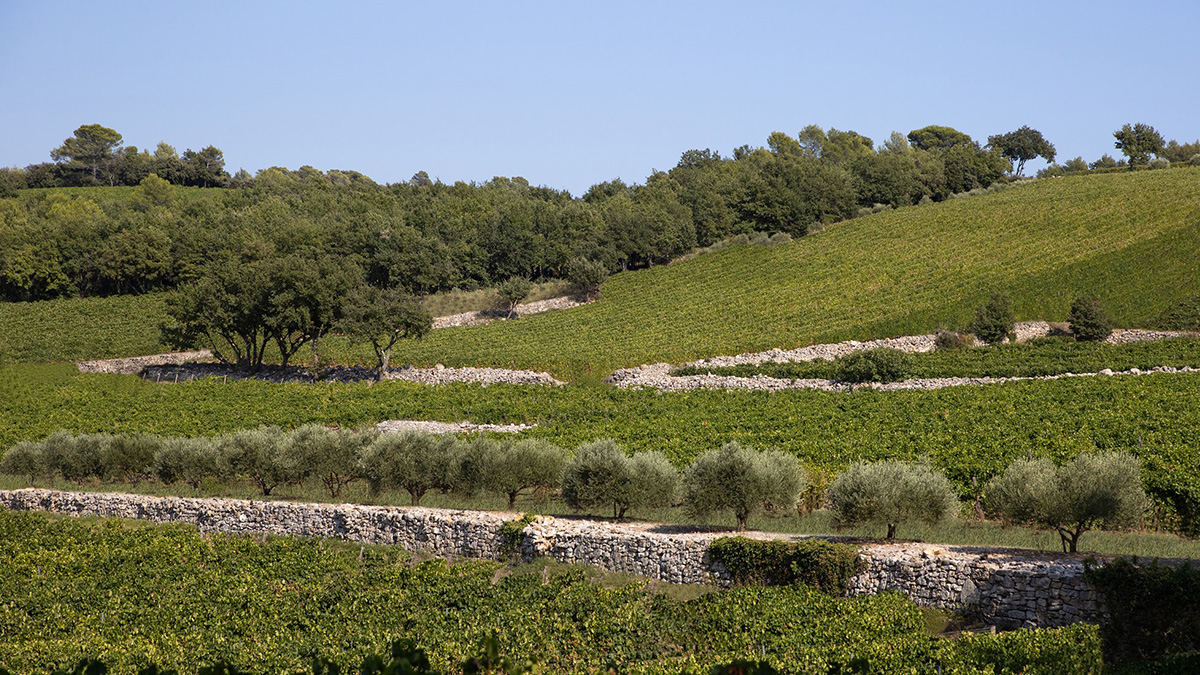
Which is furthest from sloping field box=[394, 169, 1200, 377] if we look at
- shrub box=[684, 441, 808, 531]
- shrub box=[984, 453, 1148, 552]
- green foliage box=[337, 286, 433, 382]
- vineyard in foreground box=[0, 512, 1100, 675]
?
shrub box=[984, 453, 1148, 552]

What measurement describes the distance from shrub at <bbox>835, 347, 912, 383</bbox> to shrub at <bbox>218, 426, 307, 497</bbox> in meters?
33.1

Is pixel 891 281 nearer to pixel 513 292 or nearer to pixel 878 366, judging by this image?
pixel 878 366

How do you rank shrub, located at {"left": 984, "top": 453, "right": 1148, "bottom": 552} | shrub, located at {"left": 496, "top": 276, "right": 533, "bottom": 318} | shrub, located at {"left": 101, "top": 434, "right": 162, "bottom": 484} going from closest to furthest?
1. shrub, located at {"left": 984, "top": 453, "right": 1148, "bottom": 552}
2. shrub, located at {"left": 101, "top": 434, "right": 162, "bottom": 484}
3. shrub, located at {"left": 496, "top": 276, "right": 533, "bottom": 318}

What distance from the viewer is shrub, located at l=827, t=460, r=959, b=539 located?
75.6 feet

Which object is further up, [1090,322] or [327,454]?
[1090,322]

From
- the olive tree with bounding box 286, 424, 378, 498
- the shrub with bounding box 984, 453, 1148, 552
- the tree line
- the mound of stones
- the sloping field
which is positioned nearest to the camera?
the shrub with bounding box 984, 453, 1148, 552

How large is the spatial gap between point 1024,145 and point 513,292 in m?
98.1

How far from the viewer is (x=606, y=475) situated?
92.9 ft

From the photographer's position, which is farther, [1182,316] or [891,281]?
[891,281]

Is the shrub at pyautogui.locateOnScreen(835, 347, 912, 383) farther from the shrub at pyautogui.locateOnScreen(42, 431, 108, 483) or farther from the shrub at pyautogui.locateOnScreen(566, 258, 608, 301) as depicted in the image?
the shrub at pyautogui.locateOnScreen(566, 258, 608, 301)

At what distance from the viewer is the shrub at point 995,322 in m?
61.8

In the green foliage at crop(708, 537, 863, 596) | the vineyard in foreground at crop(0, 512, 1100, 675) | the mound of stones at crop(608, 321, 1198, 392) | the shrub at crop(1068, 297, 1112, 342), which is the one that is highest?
the shrub at crop(1068, 297, 1112, 342)

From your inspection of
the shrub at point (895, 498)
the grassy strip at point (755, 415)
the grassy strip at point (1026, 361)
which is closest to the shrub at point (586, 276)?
the grassy strip at point (1026, 361)

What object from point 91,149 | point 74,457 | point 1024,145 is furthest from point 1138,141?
point 91,149
